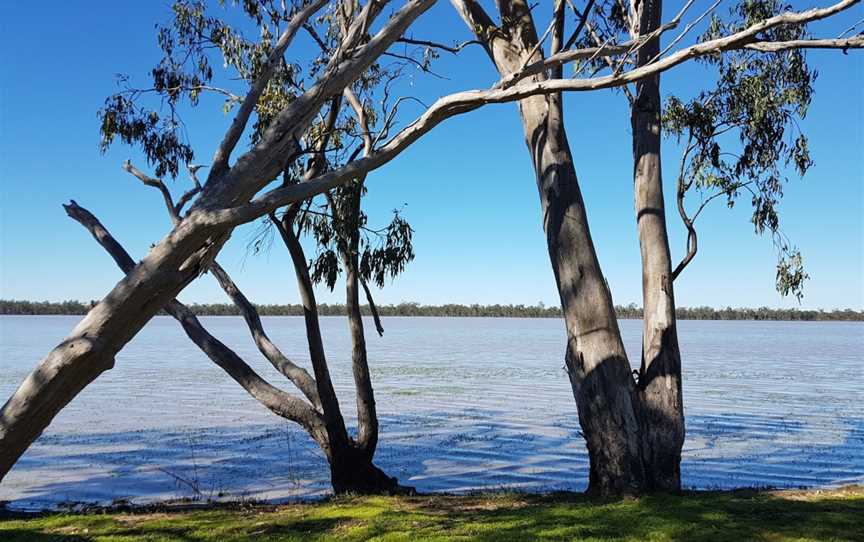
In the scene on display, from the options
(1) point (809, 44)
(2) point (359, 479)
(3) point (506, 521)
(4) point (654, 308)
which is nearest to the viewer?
(1) point (809, 44)

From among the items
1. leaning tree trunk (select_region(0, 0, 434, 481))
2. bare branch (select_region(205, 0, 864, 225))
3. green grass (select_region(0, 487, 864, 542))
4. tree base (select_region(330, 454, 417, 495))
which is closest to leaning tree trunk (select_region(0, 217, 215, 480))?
leaning tree trunk (select_region(0, 0, 434, 481))

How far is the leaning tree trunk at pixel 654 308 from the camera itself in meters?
5.99

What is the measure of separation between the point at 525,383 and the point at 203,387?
6593mm

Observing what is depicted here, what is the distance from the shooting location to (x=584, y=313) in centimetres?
599

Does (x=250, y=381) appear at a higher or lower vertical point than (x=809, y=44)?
lower

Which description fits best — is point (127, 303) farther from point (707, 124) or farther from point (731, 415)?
point (731, 415)

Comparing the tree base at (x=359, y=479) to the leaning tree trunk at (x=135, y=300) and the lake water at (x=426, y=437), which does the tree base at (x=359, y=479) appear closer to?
the lake water at (x=426, y=437)

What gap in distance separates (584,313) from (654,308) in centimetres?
77

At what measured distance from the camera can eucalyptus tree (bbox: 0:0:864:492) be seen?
11.9ft

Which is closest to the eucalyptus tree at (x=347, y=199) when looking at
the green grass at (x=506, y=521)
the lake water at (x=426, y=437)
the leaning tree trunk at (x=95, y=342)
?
the leaning tree trunk at (x=95, y=342)

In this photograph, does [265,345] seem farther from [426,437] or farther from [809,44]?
[809,44]

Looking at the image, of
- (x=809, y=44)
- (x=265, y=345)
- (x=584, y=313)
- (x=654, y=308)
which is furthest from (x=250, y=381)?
(x=809, y=44)

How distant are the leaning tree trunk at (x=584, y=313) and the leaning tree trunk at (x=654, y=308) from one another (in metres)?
0.21

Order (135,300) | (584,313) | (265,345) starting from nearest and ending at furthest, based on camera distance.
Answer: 1. (135,300)
2. (584,313)
3. (265,345)
